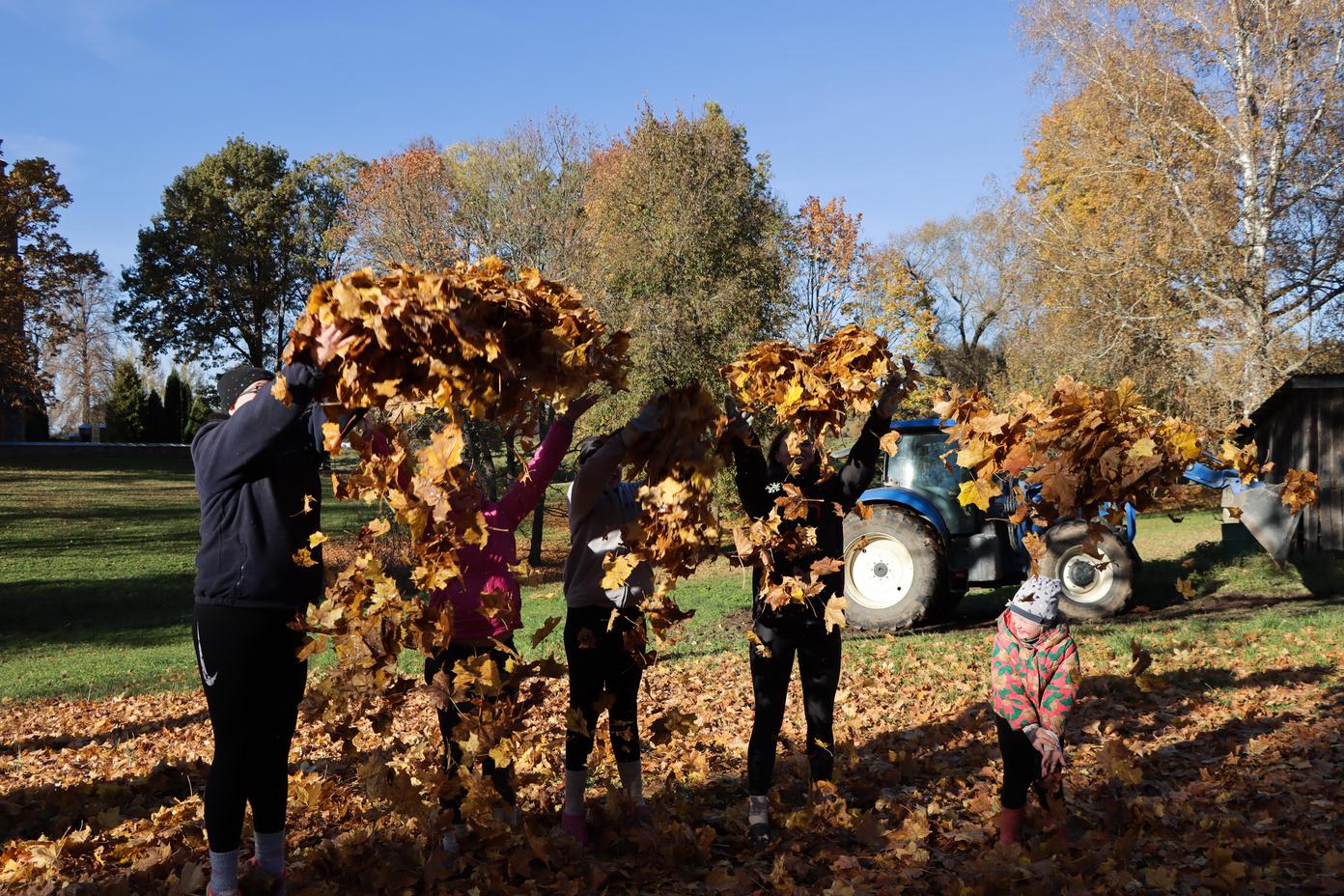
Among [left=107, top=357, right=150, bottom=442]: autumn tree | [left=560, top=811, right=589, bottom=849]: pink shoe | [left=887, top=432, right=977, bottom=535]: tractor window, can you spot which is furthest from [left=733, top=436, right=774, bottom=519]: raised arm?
[left=107, top=357, right=150, bottom=442]: autumn tree

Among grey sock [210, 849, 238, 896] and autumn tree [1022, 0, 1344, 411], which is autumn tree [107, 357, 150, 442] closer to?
autumn tree [1022, 0, 1344, 411]

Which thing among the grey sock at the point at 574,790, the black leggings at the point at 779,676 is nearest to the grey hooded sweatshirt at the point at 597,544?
the black leggings at the point at 779,676

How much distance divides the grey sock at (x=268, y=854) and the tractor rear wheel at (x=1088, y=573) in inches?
349

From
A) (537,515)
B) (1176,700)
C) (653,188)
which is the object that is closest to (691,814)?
(1176,700)

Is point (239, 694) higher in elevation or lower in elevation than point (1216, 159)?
lower

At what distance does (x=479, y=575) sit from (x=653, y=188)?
66.6 feet

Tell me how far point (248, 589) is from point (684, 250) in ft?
66.1

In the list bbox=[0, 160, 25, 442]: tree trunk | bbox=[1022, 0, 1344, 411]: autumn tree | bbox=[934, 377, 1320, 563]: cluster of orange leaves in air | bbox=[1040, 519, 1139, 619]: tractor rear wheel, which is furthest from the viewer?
bbox=[0, 160, 25, 442]: tree trunk

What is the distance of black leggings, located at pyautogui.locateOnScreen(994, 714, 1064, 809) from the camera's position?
4.19 meters

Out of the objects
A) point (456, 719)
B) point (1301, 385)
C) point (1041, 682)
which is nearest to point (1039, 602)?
point (1041, 682)

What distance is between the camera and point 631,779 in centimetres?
451

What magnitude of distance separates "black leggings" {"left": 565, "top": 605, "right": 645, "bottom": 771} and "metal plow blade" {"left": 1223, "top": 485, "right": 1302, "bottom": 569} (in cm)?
981

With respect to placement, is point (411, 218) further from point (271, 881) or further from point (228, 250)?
point (228, 250)

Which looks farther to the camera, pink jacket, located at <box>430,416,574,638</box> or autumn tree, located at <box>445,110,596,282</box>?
autumn tree, located at <box>445,110,596,282</box>
